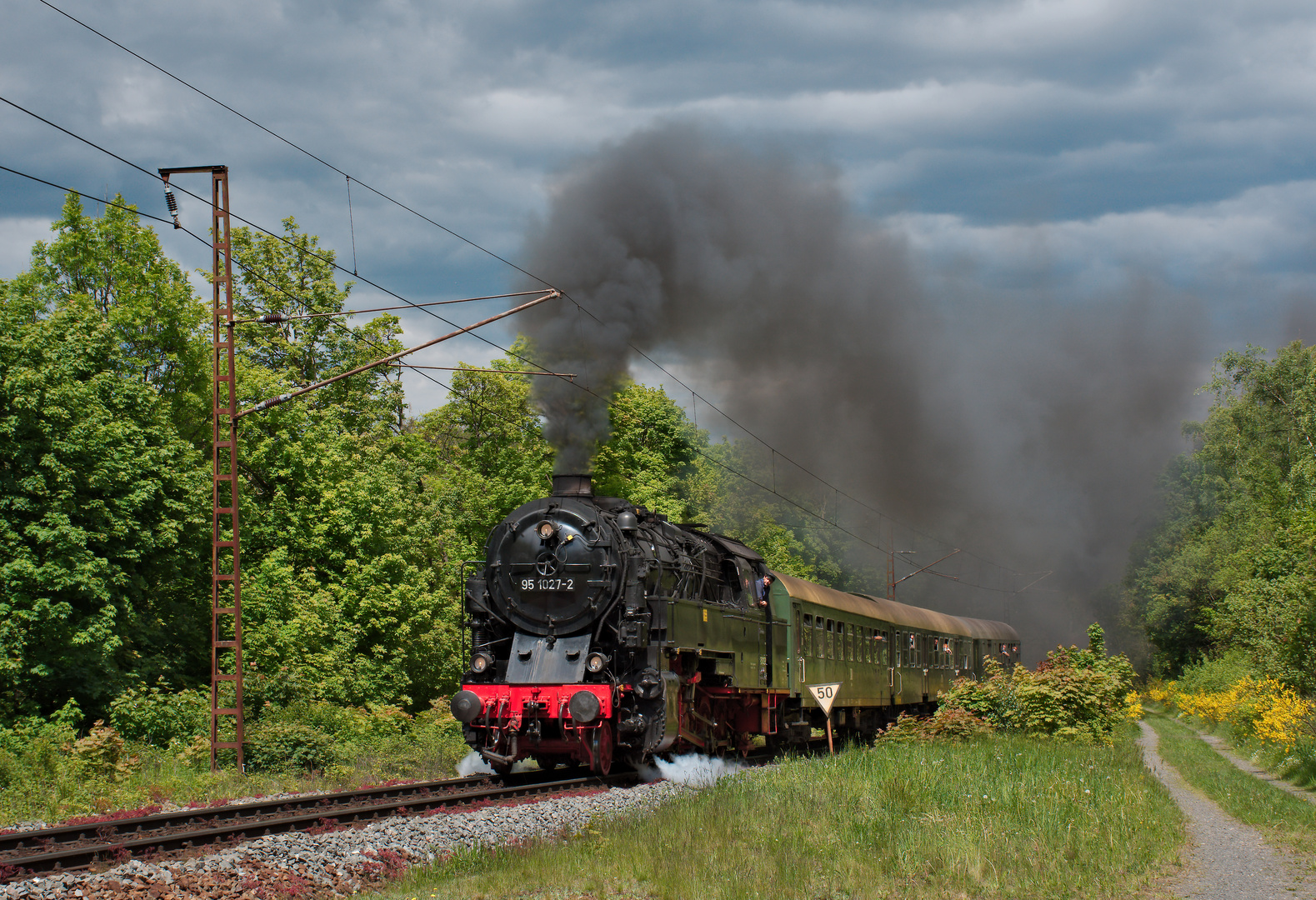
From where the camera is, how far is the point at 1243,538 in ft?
145

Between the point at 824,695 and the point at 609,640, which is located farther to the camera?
the point at 824,695

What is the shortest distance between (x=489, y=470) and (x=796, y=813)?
26768 millimetres

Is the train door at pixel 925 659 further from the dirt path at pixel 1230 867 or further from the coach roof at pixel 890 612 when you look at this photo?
the dirt path at pixel 1230 867

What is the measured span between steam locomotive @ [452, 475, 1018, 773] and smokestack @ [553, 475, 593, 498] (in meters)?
Answer: 0.03

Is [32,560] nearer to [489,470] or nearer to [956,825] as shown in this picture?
[956,825]

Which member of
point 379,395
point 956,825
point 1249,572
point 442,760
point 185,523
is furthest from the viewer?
point 1249,572

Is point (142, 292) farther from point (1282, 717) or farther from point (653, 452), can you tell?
point (1282, 717)

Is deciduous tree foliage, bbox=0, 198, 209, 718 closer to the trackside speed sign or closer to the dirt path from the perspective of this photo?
the trackside speed sign

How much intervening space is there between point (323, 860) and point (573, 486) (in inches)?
298

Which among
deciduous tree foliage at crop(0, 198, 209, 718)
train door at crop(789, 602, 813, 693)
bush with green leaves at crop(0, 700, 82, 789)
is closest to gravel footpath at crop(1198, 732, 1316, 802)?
train door at crop(789, 602, 813, 693)

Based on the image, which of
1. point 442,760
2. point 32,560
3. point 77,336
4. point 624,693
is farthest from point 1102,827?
point 77,336

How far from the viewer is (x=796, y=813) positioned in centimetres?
1084

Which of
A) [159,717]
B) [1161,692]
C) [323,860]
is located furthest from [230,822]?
[1161,692]

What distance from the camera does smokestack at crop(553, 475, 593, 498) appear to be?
15.1 meters
